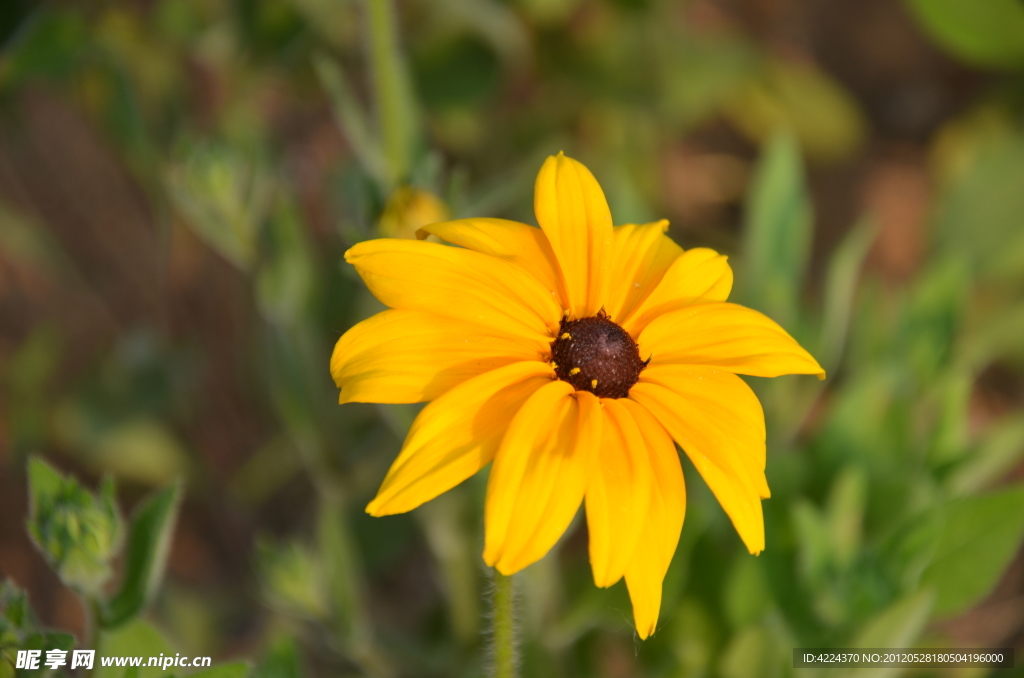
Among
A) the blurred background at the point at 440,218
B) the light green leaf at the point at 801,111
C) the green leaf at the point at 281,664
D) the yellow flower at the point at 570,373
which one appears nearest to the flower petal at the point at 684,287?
the yellow flower at the point at 570,373

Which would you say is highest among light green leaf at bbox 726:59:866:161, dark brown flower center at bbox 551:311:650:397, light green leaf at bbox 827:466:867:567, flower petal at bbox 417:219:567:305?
light green leaf at bbox 726:59:866:161

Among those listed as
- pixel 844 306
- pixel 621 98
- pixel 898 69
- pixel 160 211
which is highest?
pixel 898 69

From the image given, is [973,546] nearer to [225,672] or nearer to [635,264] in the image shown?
[635,264]

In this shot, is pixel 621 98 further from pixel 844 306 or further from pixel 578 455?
pixel 578 455

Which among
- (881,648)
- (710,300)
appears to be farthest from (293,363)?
(881,648)

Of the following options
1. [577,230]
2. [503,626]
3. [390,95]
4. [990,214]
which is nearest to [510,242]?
[577,230]

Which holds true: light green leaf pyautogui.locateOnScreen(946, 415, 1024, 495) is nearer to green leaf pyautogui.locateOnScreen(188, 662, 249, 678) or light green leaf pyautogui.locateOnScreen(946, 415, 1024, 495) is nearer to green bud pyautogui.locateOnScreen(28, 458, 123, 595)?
green leaf pyautogui.locateOnScreen(188, 662, 249, 678)

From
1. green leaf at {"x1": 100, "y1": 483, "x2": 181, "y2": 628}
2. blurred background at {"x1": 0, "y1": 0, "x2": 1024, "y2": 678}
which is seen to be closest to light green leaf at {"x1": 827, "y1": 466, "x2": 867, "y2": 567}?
blurred background at {"x1": 0, "y1": 0, "x2": 1024, "y2": 678}

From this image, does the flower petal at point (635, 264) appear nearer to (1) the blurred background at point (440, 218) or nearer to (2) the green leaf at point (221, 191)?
(1) the blurred background at point (440, 218)
